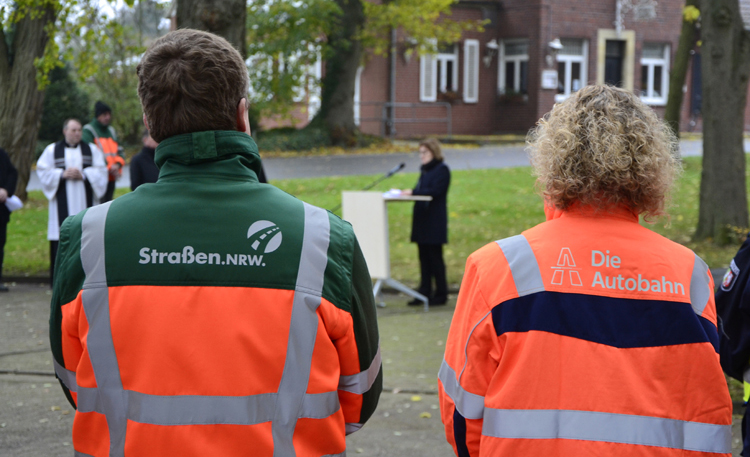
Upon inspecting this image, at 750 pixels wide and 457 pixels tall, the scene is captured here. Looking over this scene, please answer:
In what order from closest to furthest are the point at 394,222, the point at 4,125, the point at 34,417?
1. the point at 34,417
2. the point at 394,222
3. the point at 4,125

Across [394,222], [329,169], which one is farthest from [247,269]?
[329,169]

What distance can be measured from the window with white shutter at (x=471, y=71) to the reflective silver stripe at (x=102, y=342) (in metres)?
29.3

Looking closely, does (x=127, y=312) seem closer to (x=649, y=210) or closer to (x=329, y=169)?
(x=649, y=210)

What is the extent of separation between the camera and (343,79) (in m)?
25.7

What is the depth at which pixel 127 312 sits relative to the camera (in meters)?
1.82

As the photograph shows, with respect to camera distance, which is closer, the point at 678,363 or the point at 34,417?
the point at 678,363

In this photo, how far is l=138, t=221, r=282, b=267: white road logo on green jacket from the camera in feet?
5.99

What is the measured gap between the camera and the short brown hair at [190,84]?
1880 millimetres

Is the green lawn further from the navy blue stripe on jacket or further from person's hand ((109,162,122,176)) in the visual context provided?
the navy blue stripe on jacket

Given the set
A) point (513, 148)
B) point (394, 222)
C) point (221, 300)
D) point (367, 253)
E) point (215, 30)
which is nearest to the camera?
point (221, 300)

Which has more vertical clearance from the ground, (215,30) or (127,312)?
(215,30)

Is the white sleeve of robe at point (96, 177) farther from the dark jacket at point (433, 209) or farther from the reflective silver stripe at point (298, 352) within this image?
the reflective silver stripe at point (298, 352)

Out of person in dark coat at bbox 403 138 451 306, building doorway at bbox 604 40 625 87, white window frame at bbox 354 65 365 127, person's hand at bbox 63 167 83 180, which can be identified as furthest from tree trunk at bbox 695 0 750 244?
building doorway at bbox 604 40 625 87

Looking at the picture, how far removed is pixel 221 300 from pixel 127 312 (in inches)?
8.6
